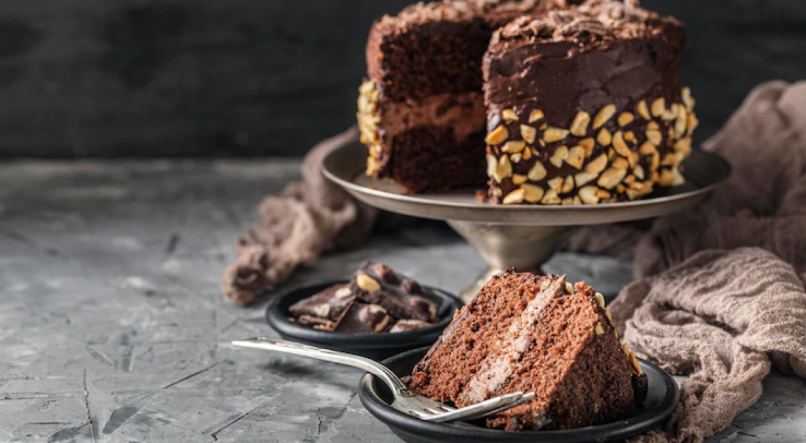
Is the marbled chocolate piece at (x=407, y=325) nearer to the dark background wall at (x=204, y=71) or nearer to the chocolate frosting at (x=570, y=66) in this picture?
the chocolate frosting at (x=570, y=66)

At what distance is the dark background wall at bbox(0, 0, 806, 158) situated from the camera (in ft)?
11.6

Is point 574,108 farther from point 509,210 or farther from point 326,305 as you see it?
point 326,305

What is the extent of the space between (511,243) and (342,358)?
26.9 inches

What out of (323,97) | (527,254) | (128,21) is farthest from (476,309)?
(128,21)

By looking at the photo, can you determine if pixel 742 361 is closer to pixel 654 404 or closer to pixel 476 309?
pixel 654 404

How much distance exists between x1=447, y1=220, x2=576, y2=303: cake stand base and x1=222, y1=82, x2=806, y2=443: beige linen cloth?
0.22 metres

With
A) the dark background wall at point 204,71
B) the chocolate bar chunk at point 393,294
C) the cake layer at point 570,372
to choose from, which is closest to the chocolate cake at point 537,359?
the cake layer at point 570,372

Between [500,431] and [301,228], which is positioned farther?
[301,228]

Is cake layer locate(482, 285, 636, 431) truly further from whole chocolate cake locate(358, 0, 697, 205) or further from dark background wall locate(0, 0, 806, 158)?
dark background wall locate(0, 0, 806, 158)

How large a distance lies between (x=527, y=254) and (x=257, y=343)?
0.73 meters

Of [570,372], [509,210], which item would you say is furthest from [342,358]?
[509,210]

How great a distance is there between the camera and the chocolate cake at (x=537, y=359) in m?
1.40

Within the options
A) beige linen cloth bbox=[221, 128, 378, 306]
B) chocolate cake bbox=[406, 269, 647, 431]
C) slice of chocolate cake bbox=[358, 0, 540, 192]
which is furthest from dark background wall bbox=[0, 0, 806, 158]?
chocolate cake bbox=[406, 269, 647, 431]

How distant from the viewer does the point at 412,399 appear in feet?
4.89
